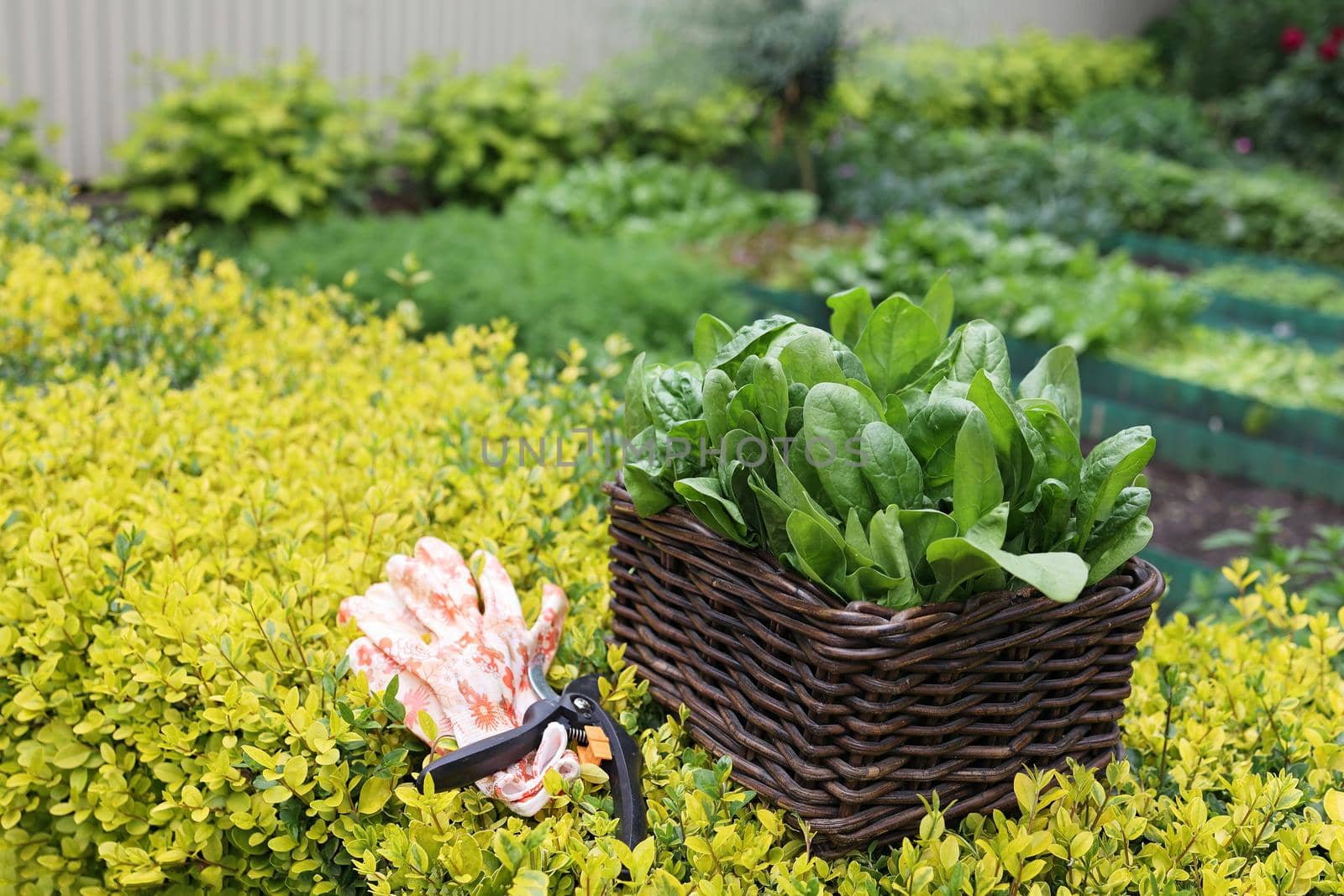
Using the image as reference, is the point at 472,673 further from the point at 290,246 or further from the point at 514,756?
the point at 290,246

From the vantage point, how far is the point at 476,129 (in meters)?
7.45

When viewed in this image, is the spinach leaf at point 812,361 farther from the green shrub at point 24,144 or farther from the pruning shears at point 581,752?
the green shrub at point 24,144

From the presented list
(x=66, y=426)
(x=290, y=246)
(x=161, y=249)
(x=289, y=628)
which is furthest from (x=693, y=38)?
(x=289, y=628)

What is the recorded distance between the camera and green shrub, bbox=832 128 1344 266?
8117 millimetres

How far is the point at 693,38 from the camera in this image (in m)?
7.60

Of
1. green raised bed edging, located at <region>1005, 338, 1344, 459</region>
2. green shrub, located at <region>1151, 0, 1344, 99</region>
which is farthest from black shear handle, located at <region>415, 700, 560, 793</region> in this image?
green shrub, located at <region>1151, 0, 1344, 99</region>

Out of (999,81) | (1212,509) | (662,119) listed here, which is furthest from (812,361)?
(999,81)

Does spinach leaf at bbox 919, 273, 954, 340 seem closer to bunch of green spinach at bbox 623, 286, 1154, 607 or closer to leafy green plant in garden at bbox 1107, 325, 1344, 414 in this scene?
bunch of green spinach at bbox 623, 286, 1154, 607

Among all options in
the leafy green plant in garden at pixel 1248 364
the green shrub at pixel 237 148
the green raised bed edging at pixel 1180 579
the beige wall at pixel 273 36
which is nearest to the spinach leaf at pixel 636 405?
the green raised bed edging at pixel 1180 579

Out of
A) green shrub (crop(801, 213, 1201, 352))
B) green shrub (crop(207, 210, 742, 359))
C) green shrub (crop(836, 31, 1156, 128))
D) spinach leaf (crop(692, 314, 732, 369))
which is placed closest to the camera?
spinach leaf (crop(692, 314, 732, 369))

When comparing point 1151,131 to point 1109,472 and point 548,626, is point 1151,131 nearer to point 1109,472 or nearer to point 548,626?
point 1109,472

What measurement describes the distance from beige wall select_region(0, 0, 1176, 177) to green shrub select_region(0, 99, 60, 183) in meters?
0.24

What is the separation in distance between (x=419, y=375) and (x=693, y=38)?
5506 mm

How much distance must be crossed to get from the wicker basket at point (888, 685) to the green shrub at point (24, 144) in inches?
229
